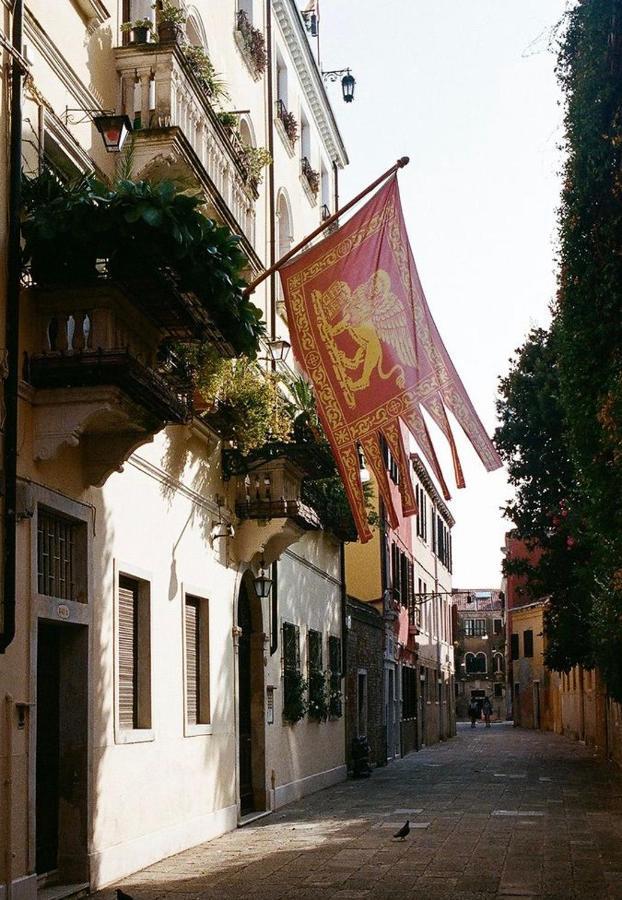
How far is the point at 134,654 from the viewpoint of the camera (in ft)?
43.8

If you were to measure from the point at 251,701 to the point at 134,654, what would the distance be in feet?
19.6

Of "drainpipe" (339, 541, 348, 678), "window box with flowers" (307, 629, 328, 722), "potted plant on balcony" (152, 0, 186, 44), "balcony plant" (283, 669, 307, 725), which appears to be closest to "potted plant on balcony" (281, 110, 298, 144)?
"potted plant on balcony" (152, 0, 186, 44)

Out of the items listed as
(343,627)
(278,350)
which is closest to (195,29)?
(278,350)

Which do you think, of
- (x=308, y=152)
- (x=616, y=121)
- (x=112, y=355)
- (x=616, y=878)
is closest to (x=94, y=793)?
(x=112, y=355)

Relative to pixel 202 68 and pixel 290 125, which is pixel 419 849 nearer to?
pixel 202 68

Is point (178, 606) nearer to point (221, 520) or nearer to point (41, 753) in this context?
point (221, 520)

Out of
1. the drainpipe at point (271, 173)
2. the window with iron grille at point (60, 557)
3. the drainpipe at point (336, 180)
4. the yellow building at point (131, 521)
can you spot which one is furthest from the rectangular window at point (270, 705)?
the drainpipe at point (336, 180)

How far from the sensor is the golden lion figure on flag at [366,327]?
12219 mm

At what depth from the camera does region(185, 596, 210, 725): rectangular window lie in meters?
15.7

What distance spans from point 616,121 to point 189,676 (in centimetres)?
806

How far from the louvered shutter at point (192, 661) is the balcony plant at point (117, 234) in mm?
6012

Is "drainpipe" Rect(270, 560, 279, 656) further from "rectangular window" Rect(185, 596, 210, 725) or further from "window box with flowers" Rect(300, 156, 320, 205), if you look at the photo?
"window box with flowers" Rect(300, 156, 320, 205)

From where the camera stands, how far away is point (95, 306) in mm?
10469

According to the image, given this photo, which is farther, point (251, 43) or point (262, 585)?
point (251, 43)
